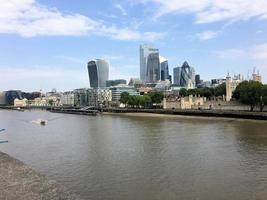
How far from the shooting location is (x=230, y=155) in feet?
114

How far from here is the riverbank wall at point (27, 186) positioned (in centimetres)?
2075

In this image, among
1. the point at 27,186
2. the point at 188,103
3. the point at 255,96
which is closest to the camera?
the point at 27,186

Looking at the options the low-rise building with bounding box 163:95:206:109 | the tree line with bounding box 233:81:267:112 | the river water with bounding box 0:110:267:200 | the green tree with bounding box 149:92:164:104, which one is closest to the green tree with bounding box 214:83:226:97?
the low-rise building with bounding box 163:95:206:109

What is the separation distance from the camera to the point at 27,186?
22.9 m

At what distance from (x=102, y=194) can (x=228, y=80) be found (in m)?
130

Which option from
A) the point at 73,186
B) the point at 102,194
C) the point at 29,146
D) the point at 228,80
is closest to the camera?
the point at 102,194

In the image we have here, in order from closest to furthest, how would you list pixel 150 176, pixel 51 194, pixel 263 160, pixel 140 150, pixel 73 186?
pixel 51 194
pixel 73 186
pixel 150 176
pixel 263 160
pixel 140 150

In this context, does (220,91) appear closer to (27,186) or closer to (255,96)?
(255,96)

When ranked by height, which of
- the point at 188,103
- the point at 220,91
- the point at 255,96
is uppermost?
the point at 220,91

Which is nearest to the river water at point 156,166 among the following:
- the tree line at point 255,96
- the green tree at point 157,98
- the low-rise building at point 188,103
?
the tree line at point 255,96

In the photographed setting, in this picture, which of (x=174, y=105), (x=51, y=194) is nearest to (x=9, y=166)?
(x=51, y=194)

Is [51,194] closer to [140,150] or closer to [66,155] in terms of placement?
[66,155]

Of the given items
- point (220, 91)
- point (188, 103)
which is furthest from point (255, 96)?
point (220, 91)

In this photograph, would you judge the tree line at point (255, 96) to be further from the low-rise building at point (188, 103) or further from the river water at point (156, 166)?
the river water at point (156, 166)
